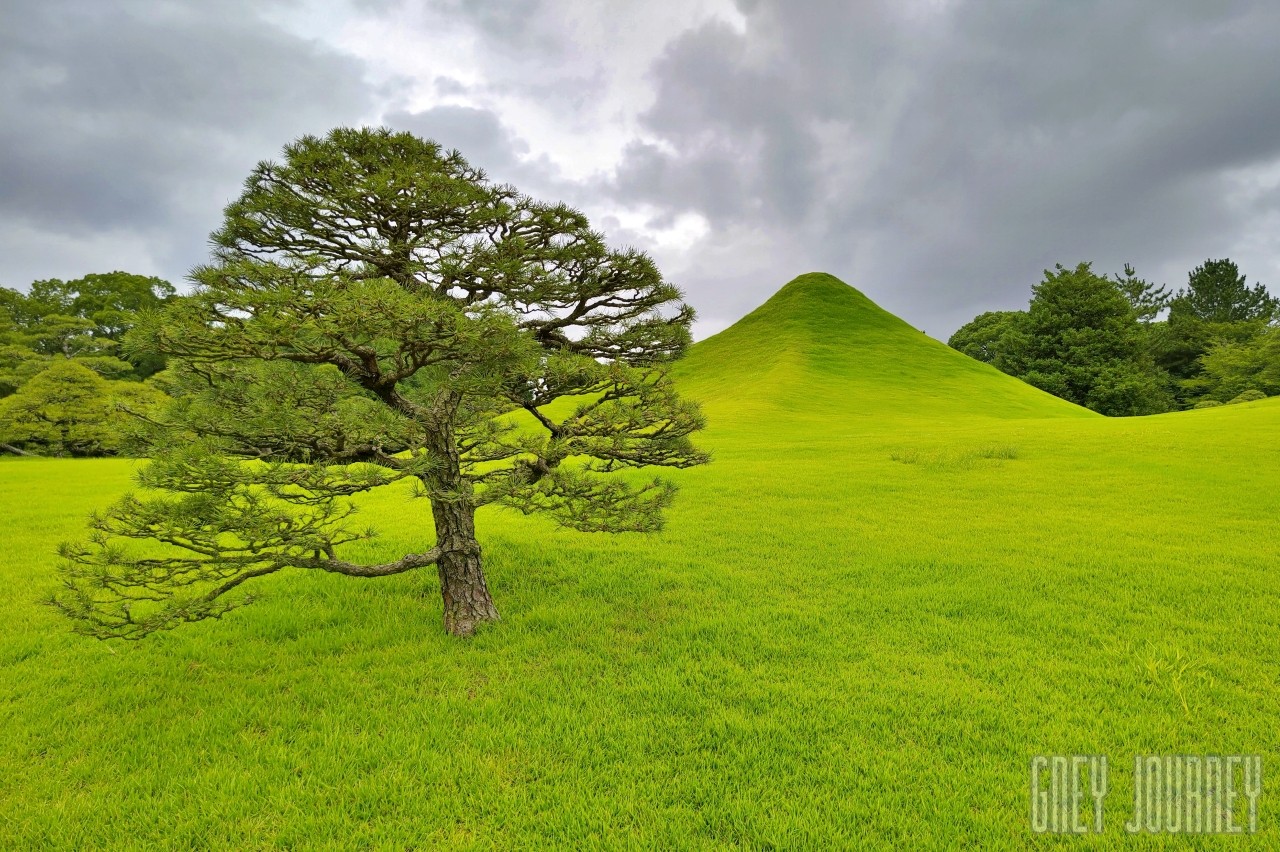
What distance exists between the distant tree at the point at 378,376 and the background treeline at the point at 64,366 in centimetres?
1830

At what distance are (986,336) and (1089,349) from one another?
25.2 metres

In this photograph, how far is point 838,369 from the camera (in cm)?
4228

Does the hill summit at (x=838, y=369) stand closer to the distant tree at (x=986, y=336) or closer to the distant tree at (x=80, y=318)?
the distant tree at (x=986, y=336)

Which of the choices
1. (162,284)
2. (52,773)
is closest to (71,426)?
(162,284)

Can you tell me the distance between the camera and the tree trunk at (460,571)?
6.12 m

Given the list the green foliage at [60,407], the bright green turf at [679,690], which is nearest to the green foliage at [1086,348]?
the bright green turf at [679,690]

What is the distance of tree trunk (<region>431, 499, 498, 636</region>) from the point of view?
241 inches

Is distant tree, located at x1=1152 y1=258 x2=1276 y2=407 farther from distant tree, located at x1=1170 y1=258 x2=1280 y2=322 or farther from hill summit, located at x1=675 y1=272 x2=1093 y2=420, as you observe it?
hill summit, located at x1=675 y1=272 x2=1093 y2=420

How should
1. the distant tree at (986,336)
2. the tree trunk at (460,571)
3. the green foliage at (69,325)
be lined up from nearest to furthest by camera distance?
1. the tree trunk at (460,571)
2. the green foliage at (69,325)
3. the distant tree at (986,336)

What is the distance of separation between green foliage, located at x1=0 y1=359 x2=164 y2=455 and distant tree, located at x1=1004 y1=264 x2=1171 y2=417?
7078 centimetres

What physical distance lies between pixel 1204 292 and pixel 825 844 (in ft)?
287

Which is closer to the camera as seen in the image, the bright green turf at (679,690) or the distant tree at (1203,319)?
the bright green turf at (679,690)

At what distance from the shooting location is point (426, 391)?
6.12m

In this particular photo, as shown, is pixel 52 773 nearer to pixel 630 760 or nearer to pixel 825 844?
pixel 630 760
